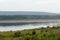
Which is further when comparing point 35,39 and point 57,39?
point 35,39

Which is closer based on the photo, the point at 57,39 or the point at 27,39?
the point at 57,39

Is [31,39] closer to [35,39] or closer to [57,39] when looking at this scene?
[35,39]

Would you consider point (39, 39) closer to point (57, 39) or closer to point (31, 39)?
point (31, 39)

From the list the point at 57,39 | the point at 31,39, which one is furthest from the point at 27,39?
the point at 57,39

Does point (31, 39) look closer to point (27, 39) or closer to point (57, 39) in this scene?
point (27, 39)

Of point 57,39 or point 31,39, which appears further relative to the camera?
point 31,39

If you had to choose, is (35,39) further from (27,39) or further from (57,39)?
(57,39)
